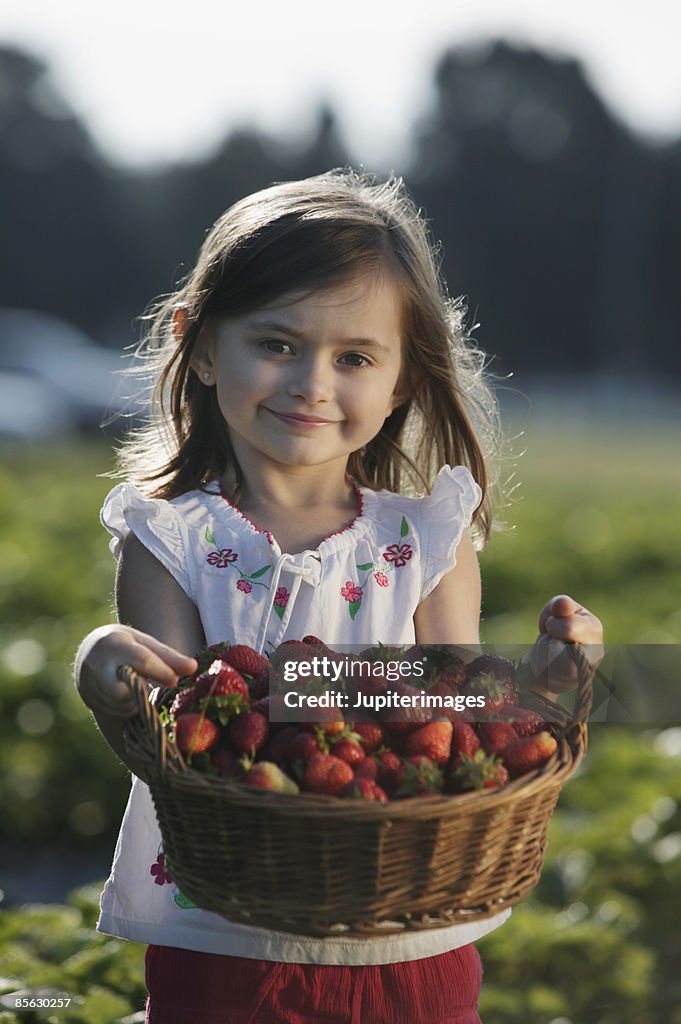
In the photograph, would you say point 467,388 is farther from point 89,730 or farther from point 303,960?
point 89,730

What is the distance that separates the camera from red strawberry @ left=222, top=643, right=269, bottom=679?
82.4 inches

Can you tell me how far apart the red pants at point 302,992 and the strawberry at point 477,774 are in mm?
529

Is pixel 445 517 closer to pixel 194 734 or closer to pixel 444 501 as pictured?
pixel 444 501

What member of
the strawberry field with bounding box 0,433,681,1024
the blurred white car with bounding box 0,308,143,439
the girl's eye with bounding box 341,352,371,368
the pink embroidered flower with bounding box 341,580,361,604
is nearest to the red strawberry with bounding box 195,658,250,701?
the pink embroidered flower with bounding box 341,580,361,604

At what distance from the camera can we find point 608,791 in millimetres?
5125

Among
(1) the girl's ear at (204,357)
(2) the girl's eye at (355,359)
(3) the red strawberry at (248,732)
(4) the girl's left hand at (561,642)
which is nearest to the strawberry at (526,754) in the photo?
(4) the girl's left hand at (561,642)

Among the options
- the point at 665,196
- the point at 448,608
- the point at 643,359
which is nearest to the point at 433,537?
the point at 448,608

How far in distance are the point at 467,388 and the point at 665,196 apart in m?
52.5

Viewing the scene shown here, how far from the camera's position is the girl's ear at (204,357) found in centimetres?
254

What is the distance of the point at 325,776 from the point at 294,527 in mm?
720

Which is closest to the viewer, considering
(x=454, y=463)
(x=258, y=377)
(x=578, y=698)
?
(x=578, y=698)

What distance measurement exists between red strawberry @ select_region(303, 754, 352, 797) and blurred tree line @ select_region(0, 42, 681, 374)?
155 ft

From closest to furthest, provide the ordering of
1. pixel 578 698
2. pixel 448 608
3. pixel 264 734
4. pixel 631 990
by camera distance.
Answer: pixel 264 734, pixel 578 698, pixel 448 608, pixel 631 990

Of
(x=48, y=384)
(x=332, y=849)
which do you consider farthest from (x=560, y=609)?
(x=48, y=384)
